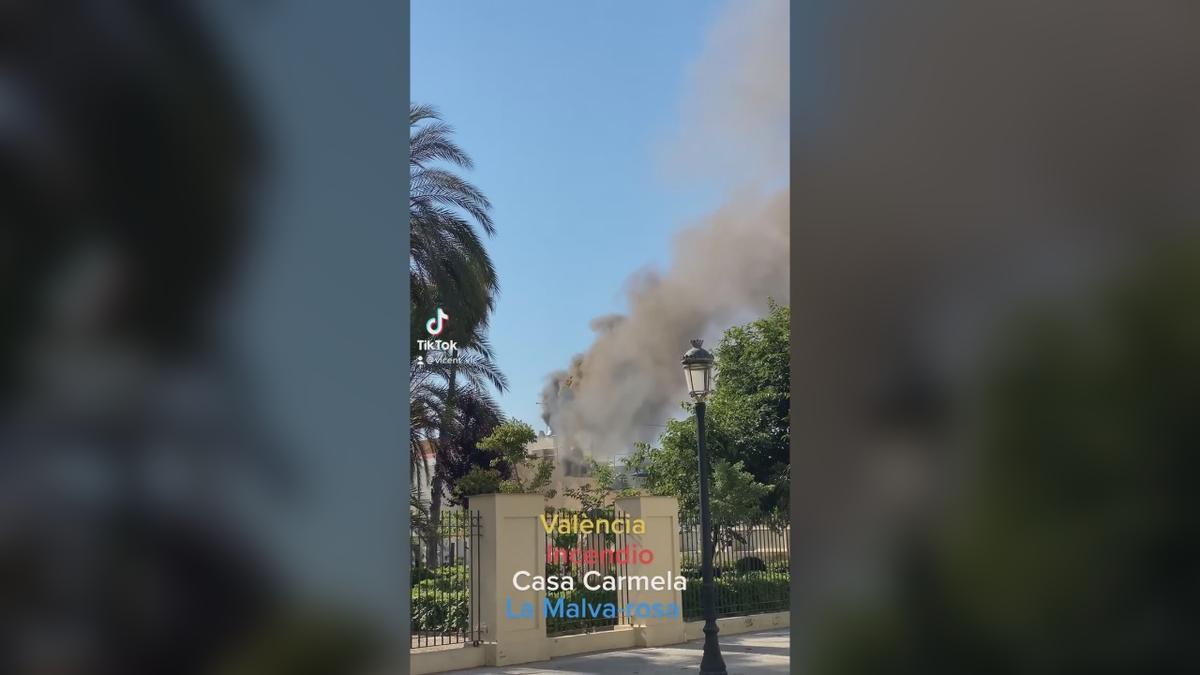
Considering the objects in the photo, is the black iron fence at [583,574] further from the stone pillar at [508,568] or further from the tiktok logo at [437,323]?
the tiktok logo at [437,323]

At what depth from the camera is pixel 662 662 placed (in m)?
10.6

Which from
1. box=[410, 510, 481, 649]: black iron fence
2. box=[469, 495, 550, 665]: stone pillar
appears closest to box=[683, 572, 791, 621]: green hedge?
box=[469, 495, 550, 665]: stone pillar

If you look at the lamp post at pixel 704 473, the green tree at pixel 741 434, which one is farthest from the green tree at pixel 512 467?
the green tree at pixel 741 434

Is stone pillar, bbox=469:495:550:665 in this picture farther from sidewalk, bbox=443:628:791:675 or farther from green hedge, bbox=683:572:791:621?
green hedge, bbox=683:572:791:621

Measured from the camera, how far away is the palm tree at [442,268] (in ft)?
45.2

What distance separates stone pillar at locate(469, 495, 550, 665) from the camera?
402 inches
